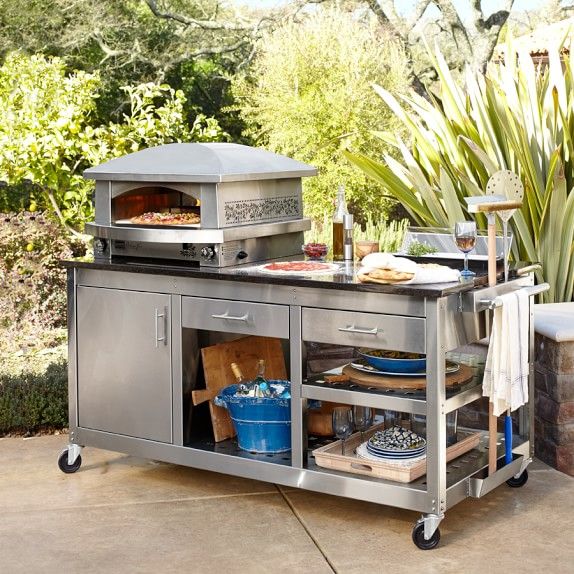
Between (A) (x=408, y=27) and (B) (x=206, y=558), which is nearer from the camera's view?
(B) (x=206, y=558)

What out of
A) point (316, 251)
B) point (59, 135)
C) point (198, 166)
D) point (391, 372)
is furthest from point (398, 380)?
point (59, 135)

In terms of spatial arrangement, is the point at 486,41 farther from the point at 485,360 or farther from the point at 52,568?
the point at 52,568

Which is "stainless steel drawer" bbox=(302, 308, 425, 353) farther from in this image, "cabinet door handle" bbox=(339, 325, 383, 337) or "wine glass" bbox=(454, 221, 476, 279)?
"wine glass" bbox=(454, 221, 476, 279)

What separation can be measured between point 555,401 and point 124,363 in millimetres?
1811

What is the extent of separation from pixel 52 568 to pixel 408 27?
1309 cm

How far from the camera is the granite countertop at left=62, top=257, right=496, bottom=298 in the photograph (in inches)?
144

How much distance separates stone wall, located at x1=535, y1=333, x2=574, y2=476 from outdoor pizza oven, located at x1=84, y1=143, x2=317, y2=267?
1.17 metres

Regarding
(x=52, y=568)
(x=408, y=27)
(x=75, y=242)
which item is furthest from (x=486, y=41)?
(x=52, y=568)

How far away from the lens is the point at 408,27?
51.0 feet

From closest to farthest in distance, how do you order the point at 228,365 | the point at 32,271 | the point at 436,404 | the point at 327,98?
1. the point at 436,404
2. the point at 228,365
3. the point at 32,271
4. the point at 327,98

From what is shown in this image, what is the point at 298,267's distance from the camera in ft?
13.6

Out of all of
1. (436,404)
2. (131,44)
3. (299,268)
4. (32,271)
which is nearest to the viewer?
(436,404)

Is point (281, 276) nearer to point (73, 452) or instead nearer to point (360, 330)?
point (360, 330)

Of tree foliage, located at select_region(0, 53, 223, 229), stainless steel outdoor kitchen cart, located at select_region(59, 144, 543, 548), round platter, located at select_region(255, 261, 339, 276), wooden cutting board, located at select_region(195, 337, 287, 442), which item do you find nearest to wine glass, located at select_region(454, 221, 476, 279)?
stainless steel outdoor kitchen cart, located at select_region(59, 144, 543, 548)
